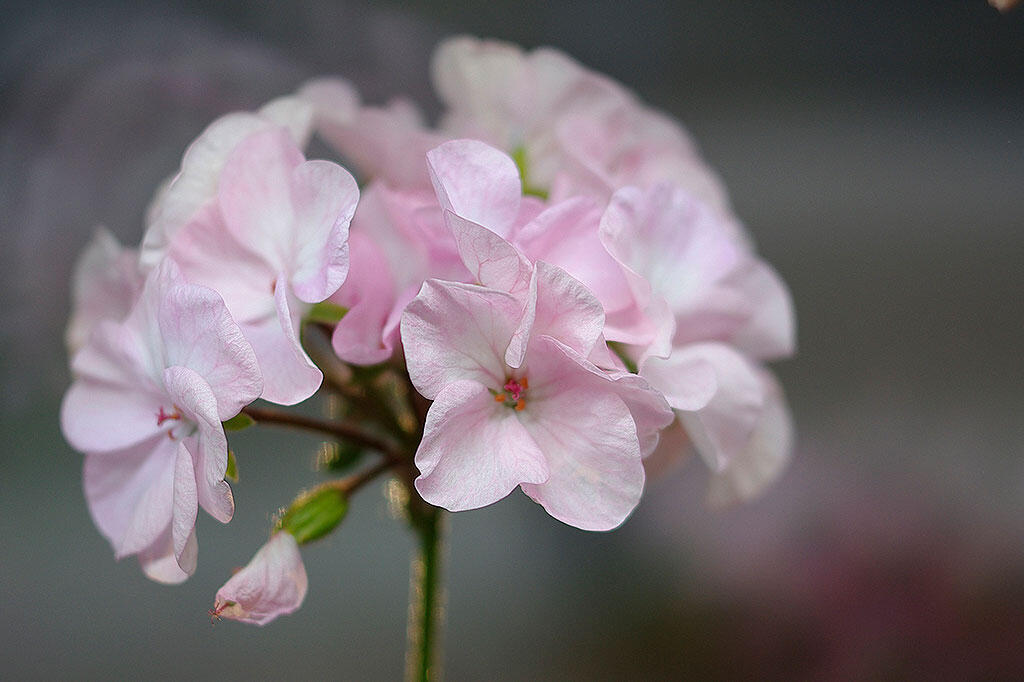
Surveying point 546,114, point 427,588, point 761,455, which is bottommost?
point 427,588

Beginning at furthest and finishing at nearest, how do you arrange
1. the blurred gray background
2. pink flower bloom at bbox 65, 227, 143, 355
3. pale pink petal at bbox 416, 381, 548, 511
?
the blurred gray background, pink flower bloom at bbox 65, 227, 143, 355, pale pink petal at bbox 416, 381, 548, 511

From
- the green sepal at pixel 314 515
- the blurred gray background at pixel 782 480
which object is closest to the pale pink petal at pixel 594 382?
the green sepal at pixel 314 515

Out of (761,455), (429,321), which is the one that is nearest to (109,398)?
(429,321)

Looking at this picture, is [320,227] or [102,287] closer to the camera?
[320,227]

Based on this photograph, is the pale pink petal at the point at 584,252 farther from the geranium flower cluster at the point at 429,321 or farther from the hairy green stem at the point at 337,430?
the hairy green stem at the point at 337,430

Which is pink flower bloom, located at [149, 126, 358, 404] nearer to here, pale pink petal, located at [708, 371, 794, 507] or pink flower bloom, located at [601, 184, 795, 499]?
pink flower bloom, located at [601, 184, 795, 499]

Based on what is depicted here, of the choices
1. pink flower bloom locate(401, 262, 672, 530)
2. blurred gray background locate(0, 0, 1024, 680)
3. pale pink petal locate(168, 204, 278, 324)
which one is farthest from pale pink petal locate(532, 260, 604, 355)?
blurred gray background locate(0, 0, 1024, 680)

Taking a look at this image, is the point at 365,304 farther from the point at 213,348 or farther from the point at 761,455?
the point at 761,455

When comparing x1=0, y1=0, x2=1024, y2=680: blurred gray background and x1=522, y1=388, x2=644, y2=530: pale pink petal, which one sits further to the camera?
x1=0, y1=0, x2=1024, y2=680: blurred gray background
